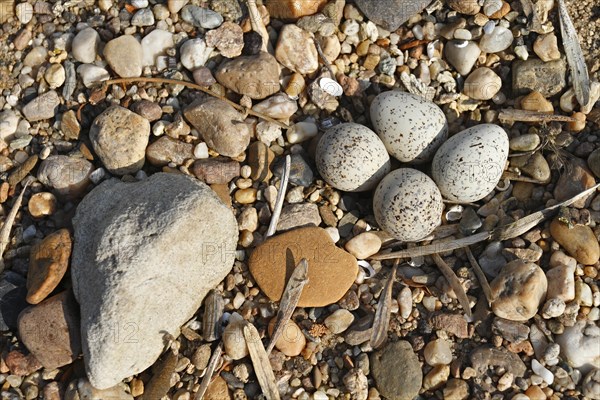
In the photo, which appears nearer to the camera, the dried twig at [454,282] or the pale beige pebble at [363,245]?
the dried twig at [454,282]

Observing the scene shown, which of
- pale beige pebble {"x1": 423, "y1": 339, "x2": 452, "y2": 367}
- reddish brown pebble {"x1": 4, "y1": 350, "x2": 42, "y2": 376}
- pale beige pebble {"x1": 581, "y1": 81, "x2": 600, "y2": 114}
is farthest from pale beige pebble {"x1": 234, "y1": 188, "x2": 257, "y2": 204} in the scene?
pale beige pebble {"x1": 581, "y1": 81, "x2": 600, "y2": 114}

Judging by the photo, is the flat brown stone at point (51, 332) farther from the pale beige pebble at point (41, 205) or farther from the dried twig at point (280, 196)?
the dried twig at point (280, 196)

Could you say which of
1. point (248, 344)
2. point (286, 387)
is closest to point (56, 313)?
point (248, 344)

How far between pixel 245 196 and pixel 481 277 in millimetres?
1484

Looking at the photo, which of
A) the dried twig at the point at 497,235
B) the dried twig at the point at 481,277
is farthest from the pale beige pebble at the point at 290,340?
the dried twig at the point at 481,277

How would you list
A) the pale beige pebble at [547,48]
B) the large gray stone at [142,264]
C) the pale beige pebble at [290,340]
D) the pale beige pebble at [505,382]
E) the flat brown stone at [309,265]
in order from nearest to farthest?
1. the large gray stone at [142,264]
2. the pale beige pebble at [505,382]
3. the pale beige pebble at [290,340]
4. the flat brown stone at [309,265]
5. the pale beige pebble at [547,48]

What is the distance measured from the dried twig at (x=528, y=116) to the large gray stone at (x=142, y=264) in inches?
73.2

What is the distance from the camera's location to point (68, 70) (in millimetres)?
4031

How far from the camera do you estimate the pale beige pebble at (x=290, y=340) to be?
11.5 ft

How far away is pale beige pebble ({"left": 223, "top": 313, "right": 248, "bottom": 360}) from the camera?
3459 mm

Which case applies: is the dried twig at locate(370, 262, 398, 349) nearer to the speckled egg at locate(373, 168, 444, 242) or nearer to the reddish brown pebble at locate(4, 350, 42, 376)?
the speckled egg at locate(373, 168, 444, 242)

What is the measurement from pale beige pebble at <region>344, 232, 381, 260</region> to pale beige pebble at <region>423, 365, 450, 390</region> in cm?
77

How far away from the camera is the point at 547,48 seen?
4059 millimetres

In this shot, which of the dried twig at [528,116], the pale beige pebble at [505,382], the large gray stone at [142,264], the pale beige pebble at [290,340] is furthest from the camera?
the dried twig at [528,116]
